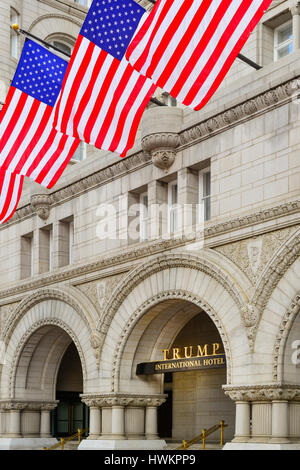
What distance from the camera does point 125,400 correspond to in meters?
27.9

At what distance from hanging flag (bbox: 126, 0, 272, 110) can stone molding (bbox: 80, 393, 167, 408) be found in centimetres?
1128

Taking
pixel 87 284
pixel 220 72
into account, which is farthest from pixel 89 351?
pixel 220 72

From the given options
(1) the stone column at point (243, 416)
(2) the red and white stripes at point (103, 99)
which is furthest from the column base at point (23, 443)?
(2) the red and white stripes at point (103, 99)

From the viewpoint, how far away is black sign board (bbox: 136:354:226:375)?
25.2m

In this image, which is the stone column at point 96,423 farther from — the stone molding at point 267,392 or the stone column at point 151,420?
the stone molding at point 267,392

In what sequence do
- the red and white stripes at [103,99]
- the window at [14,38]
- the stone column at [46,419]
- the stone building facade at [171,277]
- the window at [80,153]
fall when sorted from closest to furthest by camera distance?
the stone building facade at [171,277] → the red and white stripes at [103,99] → the stone column at [46,419] → the window at [80,153] → the window at [14,38]

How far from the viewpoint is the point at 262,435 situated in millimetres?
22406

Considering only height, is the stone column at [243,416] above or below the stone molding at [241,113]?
below

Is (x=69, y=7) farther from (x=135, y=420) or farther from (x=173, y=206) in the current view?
(x=135, y=420)

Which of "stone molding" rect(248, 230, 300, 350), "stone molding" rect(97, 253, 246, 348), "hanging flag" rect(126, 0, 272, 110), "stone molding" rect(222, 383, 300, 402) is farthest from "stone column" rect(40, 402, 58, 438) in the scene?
"hanging flag" rect(126, 0, 272, 110)

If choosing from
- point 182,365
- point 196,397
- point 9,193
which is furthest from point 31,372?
point 182,365

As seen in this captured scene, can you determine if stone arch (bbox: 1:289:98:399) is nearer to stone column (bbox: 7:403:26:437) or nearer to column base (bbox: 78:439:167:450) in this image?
stone column (bbox: 7:403:26:437)

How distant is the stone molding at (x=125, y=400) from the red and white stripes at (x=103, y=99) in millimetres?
8606

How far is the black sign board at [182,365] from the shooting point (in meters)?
25.2
